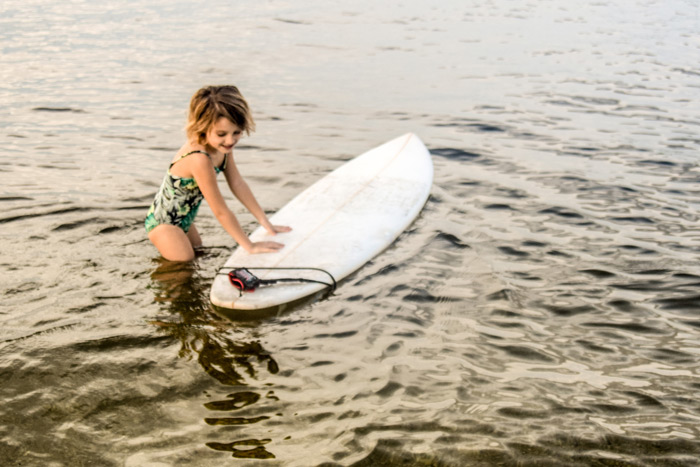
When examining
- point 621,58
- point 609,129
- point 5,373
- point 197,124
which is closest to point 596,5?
point 621,58

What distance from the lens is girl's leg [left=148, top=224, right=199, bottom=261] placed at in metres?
4.57

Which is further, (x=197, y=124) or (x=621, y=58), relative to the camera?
(x=621, y=58)

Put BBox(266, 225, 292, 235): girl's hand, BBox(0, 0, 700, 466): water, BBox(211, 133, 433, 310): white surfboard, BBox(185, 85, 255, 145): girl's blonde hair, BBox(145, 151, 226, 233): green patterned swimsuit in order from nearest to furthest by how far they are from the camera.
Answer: BBox(0, 0, 700, 466): water
BBox(185, 85, 255, 145): girl's blonde hair
BBox(211, 133, 433, 310): white surfboard
BBox(145, 151, 226, 233): green patterned swimsuit
BBox(266, 225, 292, 235): girl's hand

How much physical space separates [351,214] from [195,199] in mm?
1317

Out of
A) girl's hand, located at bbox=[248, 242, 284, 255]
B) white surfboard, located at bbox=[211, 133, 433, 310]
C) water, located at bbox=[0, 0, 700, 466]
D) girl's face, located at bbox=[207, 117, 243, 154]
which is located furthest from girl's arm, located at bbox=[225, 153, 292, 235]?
girl's face, located at bbox=[207, 117, 243, 154]

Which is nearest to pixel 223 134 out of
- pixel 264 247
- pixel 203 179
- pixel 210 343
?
pixel 203 179

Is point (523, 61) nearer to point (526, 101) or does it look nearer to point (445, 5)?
point (526, 101)

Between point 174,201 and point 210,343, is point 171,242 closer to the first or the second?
point 174,201

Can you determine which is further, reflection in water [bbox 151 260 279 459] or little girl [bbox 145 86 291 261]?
little girl [bbox 145 86 291 261]

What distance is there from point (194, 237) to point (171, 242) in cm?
37

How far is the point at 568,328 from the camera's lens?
3.94 m

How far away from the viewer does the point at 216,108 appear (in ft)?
13.1

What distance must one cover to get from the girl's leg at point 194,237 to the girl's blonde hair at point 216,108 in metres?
1.00

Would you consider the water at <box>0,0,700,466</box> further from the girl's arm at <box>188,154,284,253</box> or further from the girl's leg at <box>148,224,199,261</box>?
the girl's arm at <box>188,154,284,253</box>
